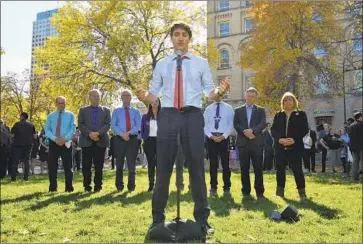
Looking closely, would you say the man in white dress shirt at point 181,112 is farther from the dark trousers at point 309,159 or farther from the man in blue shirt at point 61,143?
the dark trousers at point 309,159

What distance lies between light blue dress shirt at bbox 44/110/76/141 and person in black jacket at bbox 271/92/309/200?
15.1ft

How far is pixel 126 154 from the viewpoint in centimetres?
880

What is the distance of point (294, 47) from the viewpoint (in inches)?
927

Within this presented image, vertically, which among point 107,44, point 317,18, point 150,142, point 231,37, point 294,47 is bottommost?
point 150,142

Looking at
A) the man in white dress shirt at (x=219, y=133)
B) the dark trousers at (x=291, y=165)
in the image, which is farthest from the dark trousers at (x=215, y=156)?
the dark trousers at (x=291, y=165)

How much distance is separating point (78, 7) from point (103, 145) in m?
20.6

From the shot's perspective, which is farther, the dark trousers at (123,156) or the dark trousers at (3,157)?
the dark trousers at (3,157)

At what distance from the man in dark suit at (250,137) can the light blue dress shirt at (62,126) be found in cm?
380

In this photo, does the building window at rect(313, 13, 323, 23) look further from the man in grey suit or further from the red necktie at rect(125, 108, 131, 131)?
the man in grey suit

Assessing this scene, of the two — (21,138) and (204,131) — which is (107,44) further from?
(204,131)

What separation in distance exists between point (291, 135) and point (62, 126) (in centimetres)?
511

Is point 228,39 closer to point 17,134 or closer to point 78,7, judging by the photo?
point 78,7

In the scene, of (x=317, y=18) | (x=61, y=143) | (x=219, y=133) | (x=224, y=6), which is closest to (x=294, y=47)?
→ (x=317, y=18)

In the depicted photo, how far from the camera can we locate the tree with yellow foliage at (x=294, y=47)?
22484 mm
